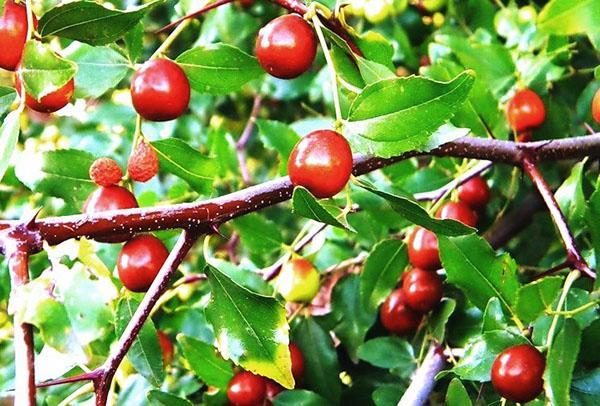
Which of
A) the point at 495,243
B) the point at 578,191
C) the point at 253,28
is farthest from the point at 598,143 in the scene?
the point at 253,28

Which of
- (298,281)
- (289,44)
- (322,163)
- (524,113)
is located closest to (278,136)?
(298,281)

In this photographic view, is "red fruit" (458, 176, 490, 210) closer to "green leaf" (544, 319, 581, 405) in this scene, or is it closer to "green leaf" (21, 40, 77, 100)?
"green leaf" (544, 319, 581, 405)

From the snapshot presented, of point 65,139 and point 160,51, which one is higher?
point 160,51

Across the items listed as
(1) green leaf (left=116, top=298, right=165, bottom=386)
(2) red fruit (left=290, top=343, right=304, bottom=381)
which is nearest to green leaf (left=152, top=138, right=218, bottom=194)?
(1) green leaf (left=116, top=298, right=165, bottom=386)

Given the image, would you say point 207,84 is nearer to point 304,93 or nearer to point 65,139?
point 304,93

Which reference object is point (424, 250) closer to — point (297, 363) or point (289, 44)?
point (297, 363)

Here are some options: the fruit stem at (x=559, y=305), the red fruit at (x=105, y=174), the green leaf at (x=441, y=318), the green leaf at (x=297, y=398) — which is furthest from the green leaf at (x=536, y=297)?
the red fruit at (x=105, y=174)
